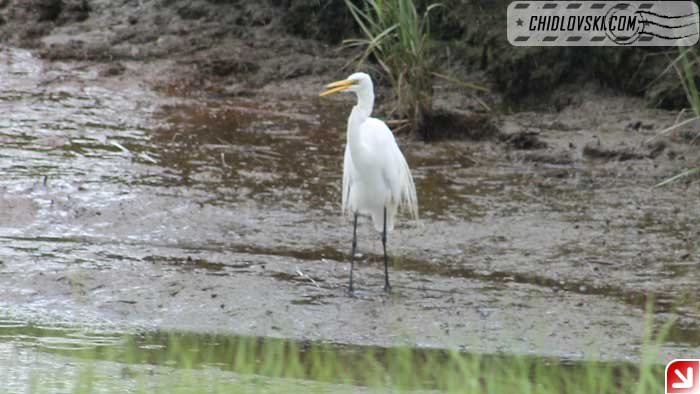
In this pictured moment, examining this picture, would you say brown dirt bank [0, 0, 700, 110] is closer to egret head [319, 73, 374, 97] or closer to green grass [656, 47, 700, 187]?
green grass [656, 47, 700, 187]

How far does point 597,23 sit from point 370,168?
4560 mm

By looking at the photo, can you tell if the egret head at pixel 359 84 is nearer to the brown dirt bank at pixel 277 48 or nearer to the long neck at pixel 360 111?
the long neck at pixel 360 111

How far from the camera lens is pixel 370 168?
6.80 m

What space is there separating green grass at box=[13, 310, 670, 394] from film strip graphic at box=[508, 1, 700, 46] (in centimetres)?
531

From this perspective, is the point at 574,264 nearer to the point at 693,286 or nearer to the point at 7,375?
the point at 693,286

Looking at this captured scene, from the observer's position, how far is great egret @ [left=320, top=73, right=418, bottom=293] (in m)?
6.67

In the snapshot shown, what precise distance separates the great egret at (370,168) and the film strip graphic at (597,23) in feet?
13.9

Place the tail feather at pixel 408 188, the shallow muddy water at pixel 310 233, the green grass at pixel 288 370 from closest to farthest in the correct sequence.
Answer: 1. the green grass at pixel 288 370
2. the shallow muddy water at pixel 310 233
3. the tail feather at pixel 408 188

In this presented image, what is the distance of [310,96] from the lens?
11.4 m

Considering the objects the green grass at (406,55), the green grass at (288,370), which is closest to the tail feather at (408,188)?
the green grass at (288,370)

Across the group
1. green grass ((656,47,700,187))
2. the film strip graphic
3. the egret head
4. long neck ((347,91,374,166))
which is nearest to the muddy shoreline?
green grass ((656,47,700,187))

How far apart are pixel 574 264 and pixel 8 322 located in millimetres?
3384

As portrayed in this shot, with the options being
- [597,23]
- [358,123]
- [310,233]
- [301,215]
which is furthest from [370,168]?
[597,23]

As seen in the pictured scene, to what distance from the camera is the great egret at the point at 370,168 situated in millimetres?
6672
